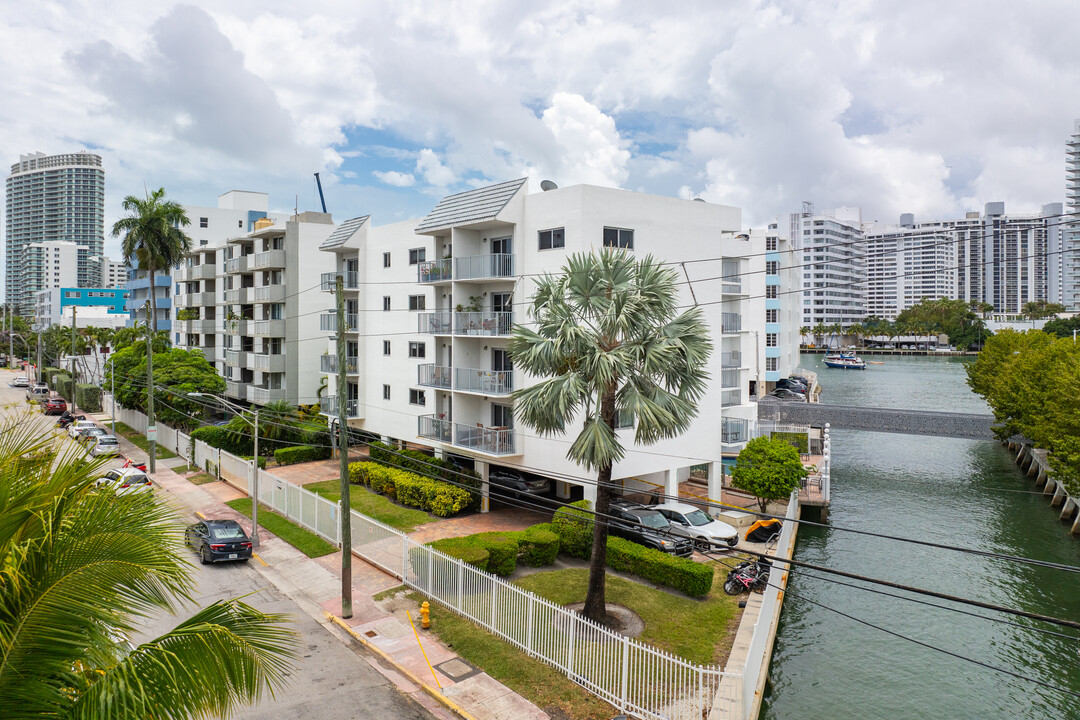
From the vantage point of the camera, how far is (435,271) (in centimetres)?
3189

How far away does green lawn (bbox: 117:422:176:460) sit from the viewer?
147ft

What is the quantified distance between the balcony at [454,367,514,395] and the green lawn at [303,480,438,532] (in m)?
5.81

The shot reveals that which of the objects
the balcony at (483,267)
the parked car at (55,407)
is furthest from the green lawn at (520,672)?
the parked car at (55,407)

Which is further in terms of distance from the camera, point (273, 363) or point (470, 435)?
point (273, 363)

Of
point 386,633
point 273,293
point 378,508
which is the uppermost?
point 273,293

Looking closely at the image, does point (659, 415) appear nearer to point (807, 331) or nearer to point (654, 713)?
point (654, 713)

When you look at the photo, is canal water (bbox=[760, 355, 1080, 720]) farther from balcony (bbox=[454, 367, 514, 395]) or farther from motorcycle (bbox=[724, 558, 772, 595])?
balcony (bbox=[454, 367, 514, 395])

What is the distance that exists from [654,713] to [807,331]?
184236mm

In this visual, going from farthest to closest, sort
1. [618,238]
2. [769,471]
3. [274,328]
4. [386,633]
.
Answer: [274,328]
[769,471]
[618,238]
[386,633]

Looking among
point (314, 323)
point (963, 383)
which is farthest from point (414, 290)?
point (963, 383)

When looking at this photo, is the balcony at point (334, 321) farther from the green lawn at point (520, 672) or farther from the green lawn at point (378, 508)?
the green lawn at point (520, 672)

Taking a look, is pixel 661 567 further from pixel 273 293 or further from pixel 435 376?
pixel 273 293

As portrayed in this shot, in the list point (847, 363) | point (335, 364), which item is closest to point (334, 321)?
point (335, 364)

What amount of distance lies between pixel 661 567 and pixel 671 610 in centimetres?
193
